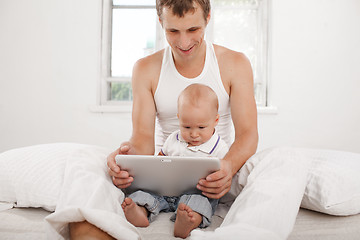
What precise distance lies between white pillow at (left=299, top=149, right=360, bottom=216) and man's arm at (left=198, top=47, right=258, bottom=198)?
263mm

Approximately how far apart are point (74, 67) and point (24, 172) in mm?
1823

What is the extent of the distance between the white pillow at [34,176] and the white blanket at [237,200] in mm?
154

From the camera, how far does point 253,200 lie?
0.94m

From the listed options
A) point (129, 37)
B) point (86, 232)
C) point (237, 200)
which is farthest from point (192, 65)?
point (129, 37)

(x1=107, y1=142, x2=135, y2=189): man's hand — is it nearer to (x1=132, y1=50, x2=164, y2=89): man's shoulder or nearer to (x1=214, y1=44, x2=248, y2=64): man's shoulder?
(x1=132, y1=50, x2=164, y2=89): man's shoulder

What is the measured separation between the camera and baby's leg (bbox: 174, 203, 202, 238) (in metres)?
0.98

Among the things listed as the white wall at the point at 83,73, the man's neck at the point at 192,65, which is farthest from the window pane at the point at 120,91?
the man's neck at the point at 192,65

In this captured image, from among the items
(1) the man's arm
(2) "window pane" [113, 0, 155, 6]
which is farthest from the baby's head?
(2) "window pane" [113, 0, 155, 6]

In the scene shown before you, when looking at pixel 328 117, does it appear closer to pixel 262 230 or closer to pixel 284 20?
pixel 284 20

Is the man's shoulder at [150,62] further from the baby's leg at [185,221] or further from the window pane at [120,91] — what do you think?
the window pane at [120,91]

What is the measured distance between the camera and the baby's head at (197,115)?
→ 1.28 metres

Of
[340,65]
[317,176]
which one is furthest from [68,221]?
[340,65]

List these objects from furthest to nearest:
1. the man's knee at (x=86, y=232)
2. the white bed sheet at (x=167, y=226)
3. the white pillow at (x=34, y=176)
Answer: the white pillow at (x=34, y=176) < the white bed sheet at (x=167, y=226) < the man's knee at (x=86, y=232)

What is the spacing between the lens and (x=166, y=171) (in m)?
1.04
